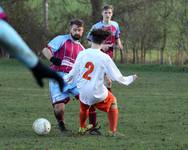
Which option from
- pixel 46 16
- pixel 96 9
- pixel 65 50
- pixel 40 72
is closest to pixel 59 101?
pixel 65 50

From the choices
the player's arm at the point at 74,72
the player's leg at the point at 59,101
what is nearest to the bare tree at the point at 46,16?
the player's leg at the point at 59,101

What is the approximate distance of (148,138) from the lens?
7711mm

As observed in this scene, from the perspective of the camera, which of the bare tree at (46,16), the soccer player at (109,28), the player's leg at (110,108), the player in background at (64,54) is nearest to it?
the player's leg at (110,108)

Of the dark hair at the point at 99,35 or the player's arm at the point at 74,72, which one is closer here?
the dark hair at the point at 99,35

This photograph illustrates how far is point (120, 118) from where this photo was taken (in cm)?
1016

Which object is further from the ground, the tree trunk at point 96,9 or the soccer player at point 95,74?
the tree trunk at point 96,9

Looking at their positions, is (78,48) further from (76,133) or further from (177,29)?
(177,29)

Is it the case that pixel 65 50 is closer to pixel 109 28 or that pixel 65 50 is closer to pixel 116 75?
pixel 116 75

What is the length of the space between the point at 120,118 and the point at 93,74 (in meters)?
2.64

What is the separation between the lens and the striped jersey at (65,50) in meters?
8.43

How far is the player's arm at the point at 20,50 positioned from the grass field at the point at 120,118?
4974 millimetres

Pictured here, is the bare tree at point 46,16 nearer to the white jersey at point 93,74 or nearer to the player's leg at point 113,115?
the player's leg at point 113,115

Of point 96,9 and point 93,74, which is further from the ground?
point 96,9

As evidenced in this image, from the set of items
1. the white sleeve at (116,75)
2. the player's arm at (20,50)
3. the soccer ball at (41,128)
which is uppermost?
the white sleeve at (116,75)
